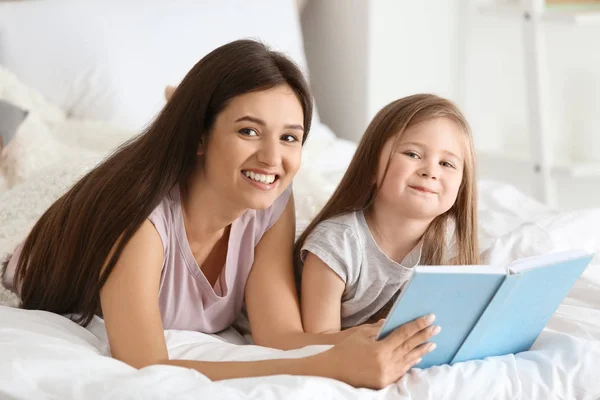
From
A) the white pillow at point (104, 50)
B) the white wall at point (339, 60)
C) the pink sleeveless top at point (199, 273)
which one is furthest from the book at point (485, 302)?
the white wall at point (339, 60)

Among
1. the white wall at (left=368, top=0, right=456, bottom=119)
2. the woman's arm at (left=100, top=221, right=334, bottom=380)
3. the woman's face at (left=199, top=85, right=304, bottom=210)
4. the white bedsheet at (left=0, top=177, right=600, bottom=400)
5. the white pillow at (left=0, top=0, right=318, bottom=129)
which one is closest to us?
the white bedsheet at (left=0, top=177, right=600, bottom=400)

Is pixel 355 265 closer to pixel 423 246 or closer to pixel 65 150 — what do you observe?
pixel 423 246

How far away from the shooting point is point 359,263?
1376mm

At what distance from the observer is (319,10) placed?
3068mm

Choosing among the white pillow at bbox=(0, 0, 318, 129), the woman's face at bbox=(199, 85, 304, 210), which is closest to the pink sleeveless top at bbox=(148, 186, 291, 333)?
the woman's face at bbox=(199, 85, 304, 210)

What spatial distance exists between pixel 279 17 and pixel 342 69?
1.23 feet

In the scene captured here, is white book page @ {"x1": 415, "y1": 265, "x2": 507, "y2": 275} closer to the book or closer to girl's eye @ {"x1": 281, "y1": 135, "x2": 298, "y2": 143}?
the book

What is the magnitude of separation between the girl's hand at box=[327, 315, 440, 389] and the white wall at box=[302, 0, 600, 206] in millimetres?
1871

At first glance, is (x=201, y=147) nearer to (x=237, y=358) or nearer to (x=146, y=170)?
(x=146, y=170)

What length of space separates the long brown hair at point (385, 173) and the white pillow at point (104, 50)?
1023 mm

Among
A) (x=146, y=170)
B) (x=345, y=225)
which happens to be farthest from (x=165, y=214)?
(x=345, y=225)

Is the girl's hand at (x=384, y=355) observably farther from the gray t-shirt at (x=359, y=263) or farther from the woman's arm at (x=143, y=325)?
the gray t-shirt at (x=359, y=263)

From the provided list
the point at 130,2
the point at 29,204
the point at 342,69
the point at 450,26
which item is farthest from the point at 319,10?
the point at 29,204

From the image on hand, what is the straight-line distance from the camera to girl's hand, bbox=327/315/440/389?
1.08 metres
